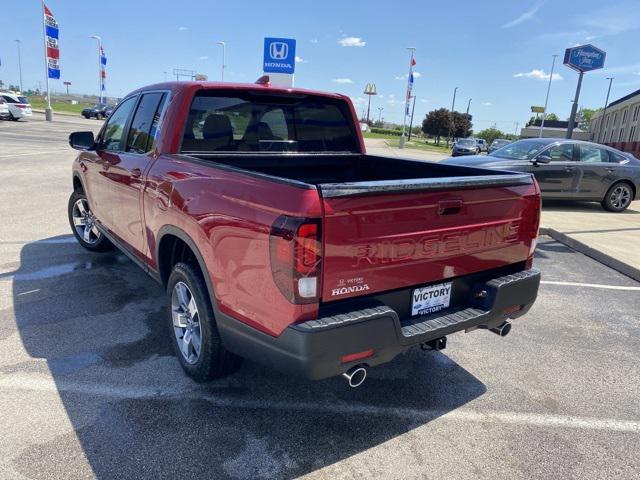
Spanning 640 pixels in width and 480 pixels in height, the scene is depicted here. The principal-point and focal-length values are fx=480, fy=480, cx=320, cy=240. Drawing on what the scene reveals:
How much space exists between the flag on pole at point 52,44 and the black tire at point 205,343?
35335mm

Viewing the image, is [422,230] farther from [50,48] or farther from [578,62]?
[50,48]

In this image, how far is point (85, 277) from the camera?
204 inches

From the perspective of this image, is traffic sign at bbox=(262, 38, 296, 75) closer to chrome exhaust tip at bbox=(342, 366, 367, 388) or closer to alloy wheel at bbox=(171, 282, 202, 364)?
alloy wheel at bbox=(171, 282, 202, 364)

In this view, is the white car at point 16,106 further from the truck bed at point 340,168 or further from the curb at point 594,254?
the truck bed at point 340,168

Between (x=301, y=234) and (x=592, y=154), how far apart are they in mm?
10937

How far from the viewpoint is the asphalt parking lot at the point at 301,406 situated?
2.57m

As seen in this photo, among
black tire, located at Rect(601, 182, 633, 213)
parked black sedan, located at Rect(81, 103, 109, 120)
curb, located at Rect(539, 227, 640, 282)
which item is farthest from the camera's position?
parked black sedan, located at Rect(81, 103, 109, 120)

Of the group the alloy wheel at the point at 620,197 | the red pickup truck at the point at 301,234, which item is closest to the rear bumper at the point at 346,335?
the red pickup truck at the point at 301,234

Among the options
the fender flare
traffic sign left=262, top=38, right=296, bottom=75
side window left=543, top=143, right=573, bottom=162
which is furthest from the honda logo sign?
the fender flare

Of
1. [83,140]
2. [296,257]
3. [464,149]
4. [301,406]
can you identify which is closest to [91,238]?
[83,140]

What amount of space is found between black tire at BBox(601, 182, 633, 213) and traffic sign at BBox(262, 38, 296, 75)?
11825mm

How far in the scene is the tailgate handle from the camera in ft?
8.86

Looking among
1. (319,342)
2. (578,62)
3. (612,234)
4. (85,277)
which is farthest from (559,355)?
(578,62)

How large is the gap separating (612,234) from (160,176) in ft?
26.8
